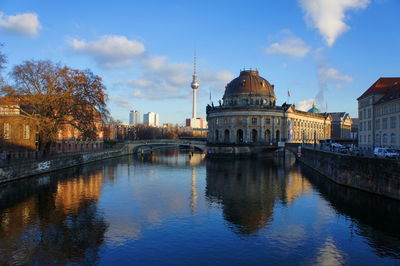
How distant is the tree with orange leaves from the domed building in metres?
54.2

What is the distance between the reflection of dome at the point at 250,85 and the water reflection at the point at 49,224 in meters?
91.2

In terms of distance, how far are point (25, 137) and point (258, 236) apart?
49.8 metres

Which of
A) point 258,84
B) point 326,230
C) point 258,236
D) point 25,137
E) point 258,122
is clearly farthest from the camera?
point 258,84

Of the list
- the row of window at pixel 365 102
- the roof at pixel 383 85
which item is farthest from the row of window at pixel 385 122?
the roof at pixel 383 85

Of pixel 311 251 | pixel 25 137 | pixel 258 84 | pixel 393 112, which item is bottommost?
pixel 311 251

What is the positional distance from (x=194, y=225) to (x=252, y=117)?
92798mm

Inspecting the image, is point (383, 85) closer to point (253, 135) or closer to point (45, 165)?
point (253, 135)

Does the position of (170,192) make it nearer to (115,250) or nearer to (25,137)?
(115,250)

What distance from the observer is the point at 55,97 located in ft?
176

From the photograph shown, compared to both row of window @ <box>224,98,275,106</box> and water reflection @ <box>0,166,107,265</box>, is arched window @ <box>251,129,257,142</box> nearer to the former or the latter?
row of window @ <box>224,98,275,106</box>

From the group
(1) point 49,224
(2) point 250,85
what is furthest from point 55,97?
(2) point 250,85

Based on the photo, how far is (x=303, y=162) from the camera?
82.1m

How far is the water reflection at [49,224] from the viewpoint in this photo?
19906mm

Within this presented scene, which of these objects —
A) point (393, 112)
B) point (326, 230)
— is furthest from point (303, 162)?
point (326, 230)
